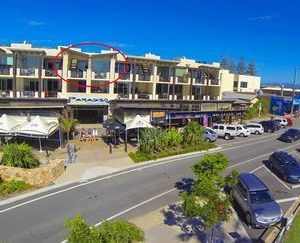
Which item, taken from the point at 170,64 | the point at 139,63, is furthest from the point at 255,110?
the point at 139,63

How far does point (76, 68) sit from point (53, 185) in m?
29.9

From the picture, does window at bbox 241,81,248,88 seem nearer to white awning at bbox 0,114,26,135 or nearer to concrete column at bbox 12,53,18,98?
concrete column at bbox 12,53,18,98

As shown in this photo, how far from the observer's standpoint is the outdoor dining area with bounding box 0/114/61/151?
34.7m

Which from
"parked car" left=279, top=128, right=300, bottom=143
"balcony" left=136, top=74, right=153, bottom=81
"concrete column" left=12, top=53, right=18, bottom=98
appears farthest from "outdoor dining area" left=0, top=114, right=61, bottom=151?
"parked car" left=279, top=128, right=300, bottom=143

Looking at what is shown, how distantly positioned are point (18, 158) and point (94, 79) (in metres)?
26.7

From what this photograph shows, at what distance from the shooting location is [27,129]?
115ft

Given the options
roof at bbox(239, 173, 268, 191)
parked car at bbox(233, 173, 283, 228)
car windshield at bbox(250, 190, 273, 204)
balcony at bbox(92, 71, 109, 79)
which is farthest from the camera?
balcony at bbox(92, 71, 109, 79)

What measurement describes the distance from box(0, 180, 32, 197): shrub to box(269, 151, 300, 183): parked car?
769 inches

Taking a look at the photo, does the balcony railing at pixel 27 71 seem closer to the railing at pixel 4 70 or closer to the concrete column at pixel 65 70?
the railing at pixel 4 70

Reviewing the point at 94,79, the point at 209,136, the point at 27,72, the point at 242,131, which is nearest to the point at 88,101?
the point at 94,79

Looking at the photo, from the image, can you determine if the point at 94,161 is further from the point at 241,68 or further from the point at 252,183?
the point at 241,68

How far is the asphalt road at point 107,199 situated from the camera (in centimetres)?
1858

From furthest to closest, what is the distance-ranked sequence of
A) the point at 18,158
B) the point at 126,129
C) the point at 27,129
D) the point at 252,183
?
the point at 126,129 < the point at 27,129 < the point at 18,158 < the point at 252,183

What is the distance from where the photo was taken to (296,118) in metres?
76.9
